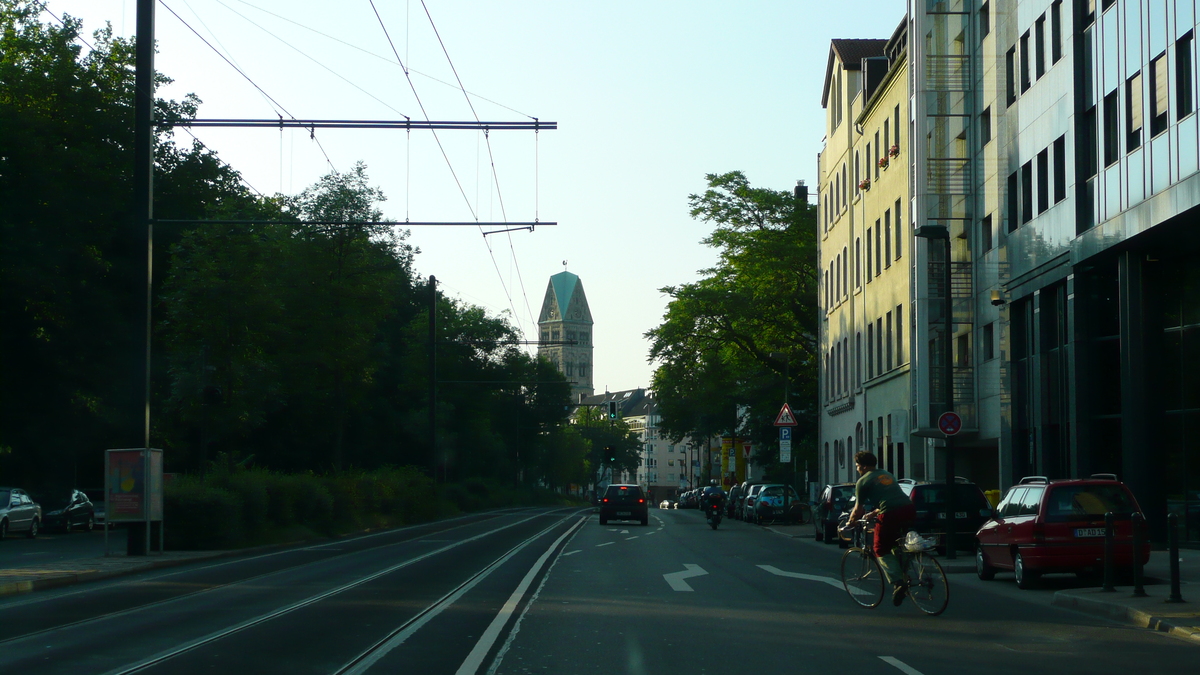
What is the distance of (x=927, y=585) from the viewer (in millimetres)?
13445

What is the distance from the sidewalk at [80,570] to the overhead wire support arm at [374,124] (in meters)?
7.09

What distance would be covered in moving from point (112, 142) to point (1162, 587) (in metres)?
37.9

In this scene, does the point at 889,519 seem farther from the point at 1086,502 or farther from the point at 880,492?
the point at 1086,502

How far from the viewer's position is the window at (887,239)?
150ft

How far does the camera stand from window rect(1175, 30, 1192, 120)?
74.1 ft

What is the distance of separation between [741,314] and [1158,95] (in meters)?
35.1

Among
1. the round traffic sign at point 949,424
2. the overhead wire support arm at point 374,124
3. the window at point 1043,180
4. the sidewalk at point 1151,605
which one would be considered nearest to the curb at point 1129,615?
the sidewalk at point 1151,605

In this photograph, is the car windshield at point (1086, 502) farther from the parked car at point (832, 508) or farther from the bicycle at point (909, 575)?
the parked car at point (832, 508)

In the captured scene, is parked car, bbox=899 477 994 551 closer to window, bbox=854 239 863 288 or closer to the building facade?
the building facade

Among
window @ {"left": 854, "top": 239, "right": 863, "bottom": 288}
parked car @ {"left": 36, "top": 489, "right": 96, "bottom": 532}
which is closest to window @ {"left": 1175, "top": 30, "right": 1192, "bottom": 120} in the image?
window @ {"left": 854, "top": 239, "right": 863, "bottom": 288}

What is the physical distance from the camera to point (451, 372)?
283ft

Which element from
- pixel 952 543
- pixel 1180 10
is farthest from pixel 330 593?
pixel 1180 10

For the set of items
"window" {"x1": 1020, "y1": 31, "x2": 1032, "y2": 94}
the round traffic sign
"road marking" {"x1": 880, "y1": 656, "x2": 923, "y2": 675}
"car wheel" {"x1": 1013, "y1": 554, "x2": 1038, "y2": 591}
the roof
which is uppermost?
the roof

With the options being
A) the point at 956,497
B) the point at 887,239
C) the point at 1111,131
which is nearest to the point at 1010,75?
the point at 1111,131
